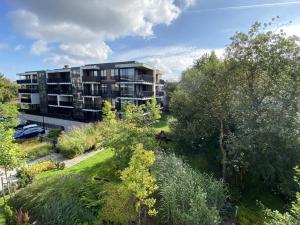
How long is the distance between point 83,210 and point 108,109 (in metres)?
6.62

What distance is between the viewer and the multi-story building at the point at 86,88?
33.3 m

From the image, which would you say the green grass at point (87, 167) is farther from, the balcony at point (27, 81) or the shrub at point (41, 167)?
the balcony at point (27, 81)

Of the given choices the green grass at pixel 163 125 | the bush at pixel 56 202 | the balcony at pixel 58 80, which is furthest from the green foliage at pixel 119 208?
the balcony at pixel 58 80

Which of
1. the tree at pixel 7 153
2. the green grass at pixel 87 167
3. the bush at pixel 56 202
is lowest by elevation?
the green grass at pixel 87 167

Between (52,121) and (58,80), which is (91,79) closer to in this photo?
(58,80)

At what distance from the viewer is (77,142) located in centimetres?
2022

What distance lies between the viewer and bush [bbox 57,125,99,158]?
19.7 m

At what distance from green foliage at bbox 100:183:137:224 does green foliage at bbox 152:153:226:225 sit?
1.37m

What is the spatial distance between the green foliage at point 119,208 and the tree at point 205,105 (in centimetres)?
770

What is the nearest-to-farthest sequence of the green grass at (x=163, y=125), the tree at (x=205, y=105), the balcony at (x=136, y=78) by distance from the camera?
the tree at (x=205, y=105) → the green grass at (x=163, y=125) → the balcony at (x=136, y=78)

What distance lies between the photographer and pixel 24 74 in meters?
49.8

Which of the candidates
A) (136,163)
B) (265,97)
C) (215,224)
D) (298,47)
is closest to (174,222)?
(215,224)

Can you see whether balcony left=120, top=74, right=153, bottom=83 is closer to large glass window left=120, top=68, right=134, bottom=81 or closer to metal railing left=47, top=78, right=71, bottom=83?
large glass window left=120, top=68, right=134, bottom=81

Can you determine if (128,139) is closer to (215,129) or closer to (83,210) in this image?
(83,210)
